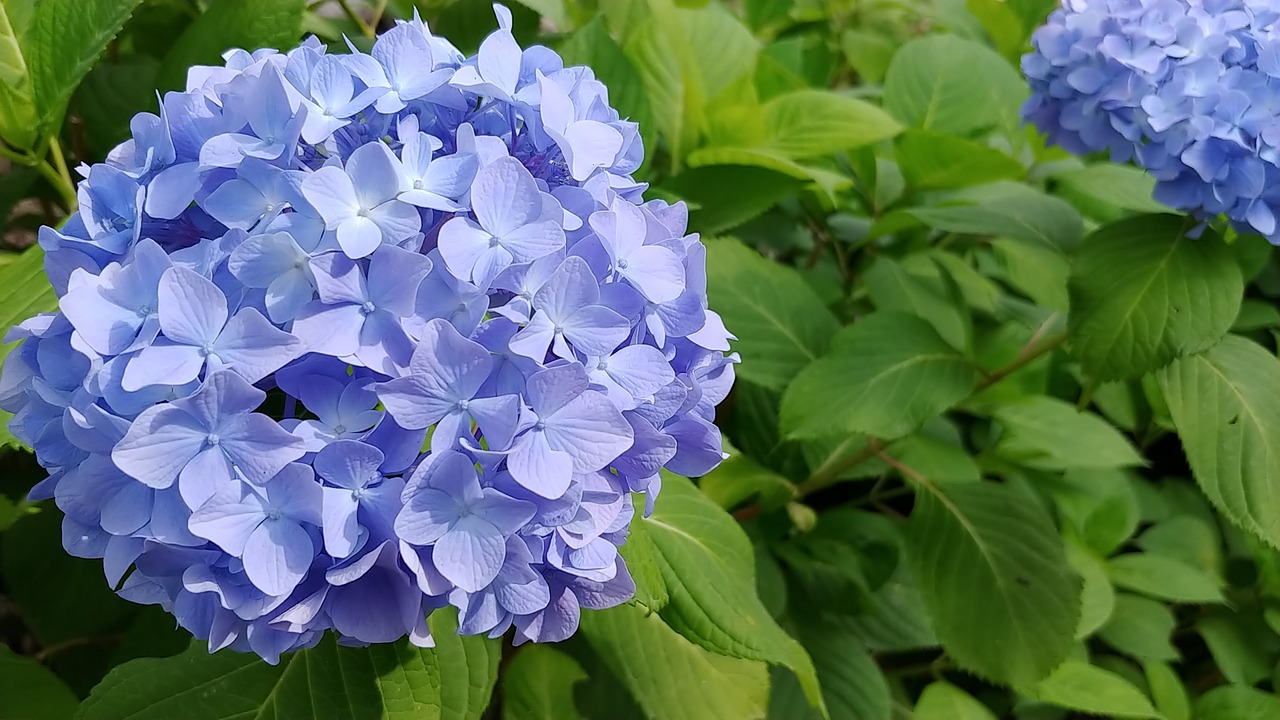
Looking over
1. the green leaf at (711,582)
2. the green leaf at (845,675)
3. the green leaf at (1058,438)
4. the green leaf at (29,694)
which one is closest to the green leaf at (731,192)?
the green leaf at (711,582)

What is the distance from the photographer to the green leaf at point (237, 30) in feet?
2.84

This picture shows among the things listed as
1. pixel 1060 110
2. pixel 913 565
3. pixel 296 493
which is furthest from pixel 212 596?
pixel 1060 110

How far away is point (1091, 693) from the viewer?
1306 mm

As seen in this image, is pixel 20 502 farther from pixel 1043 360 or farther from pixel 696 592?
pixel 1043 360

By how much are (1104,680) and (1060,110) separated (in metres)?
0.90

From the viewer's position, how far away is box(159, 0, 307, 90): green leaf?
34.1 inches

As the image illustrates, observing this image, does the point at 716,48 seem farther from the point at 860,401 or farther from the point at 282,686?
the point at 282,686

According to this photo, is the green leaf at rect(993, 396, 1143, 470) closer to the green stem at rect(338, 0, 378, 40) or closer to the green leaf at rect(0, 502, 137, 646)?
the green stem at rect(338, 0, 378, 40)

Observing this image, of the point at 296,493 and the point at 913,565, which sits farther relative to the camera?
the point at 913,565

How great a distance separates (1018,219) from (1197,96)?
0.31m

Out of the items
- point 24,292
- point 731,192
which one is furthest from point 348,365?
point 731,192

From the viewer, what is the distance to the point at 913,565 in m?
1.24

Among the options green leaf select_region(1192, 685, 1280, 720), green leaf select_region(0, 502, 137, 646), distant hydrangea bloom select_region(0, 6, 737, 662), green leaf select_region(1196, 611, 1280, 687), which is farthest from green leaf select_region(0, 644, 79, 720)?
green leaf select_region(1196, 611, 1280, 687)

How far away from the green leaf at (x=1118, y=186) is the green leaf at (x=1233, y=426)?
0.95 feet
